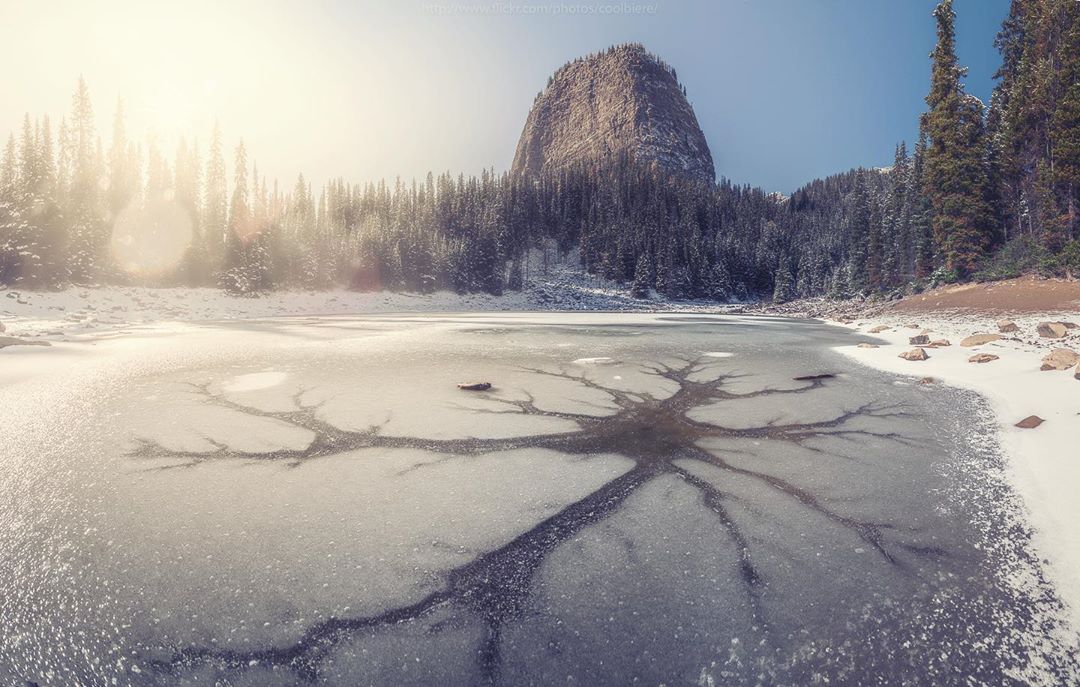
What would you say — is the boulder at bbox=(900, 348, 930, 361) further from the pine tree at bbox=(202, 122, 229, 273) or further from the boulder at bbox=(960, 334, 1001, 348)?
the pine tree at bbox=(202, 122, 229, 273)

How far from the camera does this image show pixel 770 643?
2.03 metres

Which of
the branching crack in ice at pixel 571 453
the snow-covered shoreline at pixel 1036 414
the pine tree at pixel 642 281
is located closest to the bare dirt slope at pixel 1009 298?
the snow-covered shoreline at pixel 1036 414

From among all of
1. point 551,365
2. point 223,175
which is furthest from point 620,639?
point 223,175

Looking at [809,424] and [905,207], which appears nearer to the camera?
[809,424]

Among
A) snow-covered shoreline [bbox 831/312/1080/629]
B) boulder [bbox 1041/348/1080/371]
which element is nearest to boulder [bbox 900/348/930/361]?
snow-covered shoreline [bbox 831/312/1080/629]

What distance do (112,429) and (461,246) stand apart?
7270 cm

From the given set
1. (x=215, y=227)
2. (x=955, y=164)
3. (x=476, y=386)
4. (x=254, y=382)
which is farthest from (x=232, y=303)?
(x=955, y=164)

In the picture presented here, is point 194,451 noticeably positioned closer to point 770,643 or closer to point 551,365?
point 770,643

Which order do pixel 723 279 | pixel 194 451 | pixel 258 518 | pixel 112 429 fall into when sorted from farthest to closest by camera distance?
pixel 723 279 → pixel 112 429 → pixel 194 451 → pixel 258 518

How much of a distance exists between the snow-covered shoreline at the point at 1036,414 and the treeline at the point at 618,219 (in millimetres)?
17617

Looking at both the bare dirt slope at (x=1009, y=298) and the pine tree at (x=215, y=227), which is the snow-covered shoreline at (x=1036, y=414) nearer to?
the bare dirt slope at (x=1009, y=298)

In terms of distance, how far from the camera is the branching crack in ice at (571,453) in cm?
206

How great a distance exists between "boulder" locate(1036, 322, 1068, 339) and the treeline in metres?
14.0

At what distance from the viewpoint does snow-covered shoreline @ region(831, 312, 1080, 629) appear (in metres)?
2.77
